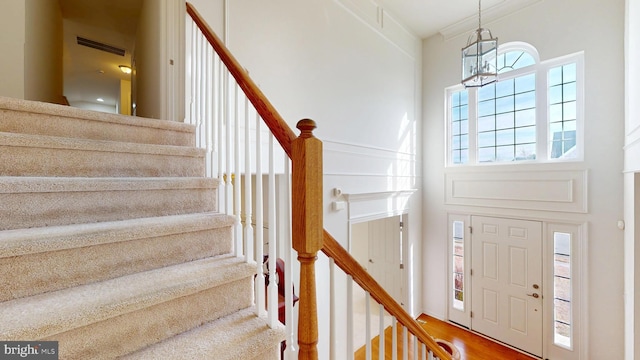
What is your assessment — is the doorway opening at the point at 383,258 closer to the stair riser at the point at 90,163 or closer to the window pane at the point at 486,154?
the window pane at the point at 486,154

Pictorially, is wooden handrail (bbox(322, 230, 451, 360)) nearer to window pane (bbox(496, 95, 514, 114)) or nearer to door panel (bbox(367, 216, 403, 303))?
door panel (bbox(367, 216, 403, 303))

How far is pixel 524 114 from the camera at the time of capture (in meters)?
3.89

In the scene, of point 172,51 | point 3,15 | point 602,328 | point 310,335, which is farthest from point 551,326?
point 3,15

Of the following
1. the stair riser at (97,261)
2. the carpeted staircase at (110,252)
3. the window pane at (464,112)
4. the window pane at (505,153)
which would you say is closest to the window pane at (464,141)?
the window pane at (464,112)

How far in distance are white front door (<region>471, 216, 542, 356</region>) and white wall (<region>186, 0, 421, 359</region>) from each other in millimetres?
945

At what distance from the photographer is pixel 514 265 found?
3.88m

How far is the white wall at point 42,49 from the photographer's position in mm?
2164

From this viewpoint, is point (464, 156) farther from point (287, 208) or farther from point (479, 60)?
point (287, 208)

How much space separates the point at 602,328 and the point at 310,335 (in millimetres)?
4265

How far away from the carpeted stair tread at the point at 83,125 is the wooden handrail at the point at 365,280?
1.35 meters

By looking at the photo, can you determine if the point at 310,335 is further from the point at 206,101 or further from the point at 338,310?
the point at 338,310

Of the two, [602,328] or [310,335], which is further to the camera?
[602,328]

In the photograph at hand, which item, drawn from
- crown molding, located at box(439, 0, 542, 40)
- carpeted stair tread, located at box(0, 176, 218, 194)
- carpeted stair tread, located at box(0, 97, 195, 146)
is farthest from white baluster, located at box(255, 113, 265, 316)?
crown molding, located at box(439, 0, 542, 40)

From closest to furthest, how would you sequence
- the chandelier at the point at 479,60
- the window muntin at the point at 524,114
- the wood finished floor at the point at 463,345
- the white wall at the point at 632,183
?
1. the white wall at the point at 632,183
2. the chandelier at the point at 479,60
3. the window muntin at the point at 524,114
4. the wood finished floor at the point at 463,345
